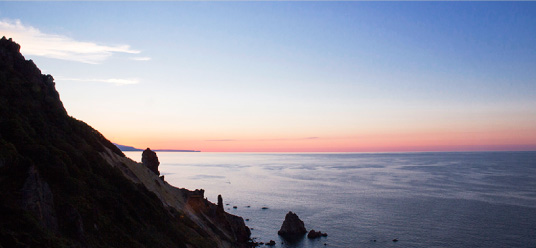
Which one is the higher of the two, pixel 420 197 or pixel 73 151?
pixel 73 151

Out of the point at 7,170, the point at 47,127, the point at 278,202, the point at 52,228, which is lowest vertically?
the point at 278,202

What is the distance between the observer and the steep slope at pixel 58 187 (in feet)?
86.7

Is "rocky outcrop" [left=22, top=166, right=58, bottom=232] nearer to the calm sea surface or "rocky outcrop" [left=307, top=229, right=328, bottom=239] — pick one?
the calm sea surface

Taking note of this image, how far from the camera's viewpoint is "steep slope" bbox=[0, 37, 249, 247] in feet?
86.7

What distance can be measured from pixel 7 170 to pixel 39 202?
13.4 ft

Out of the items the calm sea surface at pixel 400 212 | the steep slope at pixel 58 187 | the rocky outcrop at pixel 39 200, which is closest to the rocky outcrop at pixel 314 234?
the calm sea surface at pixel 400 212

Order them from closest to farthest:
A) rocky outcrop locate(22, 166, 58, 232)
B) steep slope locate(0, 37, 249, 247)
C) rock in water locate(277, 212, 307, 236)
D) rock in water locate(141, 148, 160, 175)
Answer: steep slope locate(0, 37, 249, 247) < rocky outcrop locate(22, 166, 58, 232) < rock in water locate(141, 148, 160, 175) < rock in water locate(277, 212, 307, 236)

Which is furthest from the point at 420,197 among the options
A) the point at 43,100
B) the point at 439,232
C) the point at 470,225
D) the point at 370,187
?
the point at 43,100

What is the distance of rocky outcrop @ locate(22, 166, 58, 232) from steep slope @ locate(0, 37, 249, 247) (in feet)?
0.22

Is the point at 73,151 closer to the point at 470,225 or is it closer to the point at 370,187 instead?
the point at 470,225

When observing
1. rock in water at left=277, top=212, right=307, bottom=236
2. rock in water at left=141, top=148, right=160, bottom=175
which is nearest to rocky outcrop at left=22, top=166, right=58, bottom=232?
rock in water at left=141, top=148, right=160, bottom=175

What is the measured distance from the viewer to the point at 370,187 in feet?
526

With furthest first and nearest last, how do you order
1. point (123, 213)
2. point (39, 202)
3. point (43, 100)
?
point (43, 100)
point (123, 213)
point (39, 202)

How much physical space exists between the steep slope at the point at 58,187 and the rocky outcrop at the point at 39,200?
2.6 inches
